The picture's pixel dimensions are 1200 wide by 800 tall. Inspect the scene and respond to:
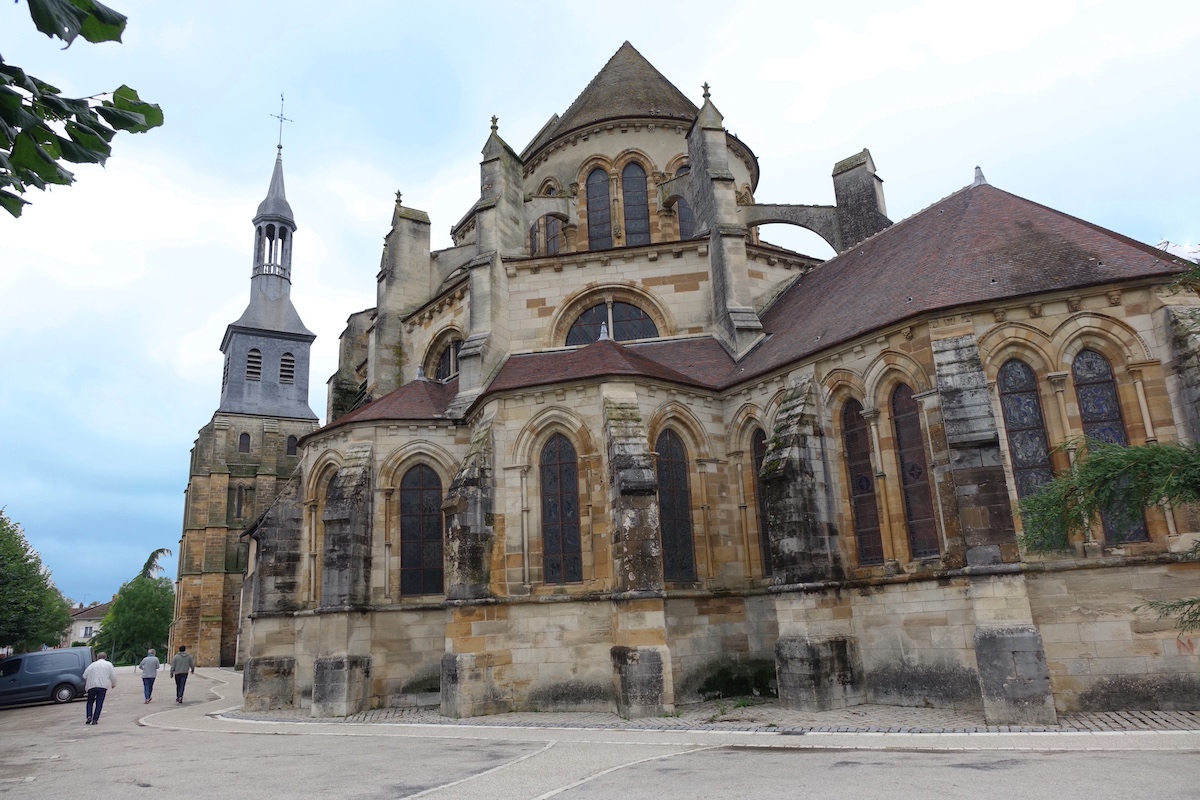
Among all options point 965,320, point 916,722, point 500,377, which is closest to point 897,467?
point 965,320

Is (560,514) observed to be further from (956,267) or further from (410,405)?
(956,267)

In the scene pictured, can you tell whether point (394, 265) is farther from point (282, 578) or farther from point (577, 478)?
point (577, 478)

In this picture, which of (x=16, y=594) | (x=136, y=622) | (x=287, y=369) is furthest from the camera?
(x=136, y=622)

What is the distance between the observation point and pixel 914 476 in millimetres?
14023

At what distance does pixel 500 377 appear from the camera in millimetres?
18344

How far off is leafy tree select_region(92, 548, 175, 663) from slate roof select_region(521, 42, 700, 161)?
5467 cm

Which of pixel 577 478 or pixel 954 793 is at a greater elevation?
pixel 577 478

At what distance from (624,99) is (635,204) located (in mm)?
3772

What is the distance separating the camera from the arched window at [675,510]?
16.1m

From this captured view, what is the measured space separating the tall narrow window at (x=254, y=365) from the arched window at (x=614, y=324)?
33499 millimetres

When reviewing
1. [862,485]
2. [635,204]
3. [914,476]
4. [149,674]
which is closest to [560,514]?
[862,485]

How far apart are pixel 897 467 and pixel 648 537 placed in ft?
14.6

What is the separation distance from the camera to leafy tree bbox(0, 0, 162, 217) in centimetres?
319

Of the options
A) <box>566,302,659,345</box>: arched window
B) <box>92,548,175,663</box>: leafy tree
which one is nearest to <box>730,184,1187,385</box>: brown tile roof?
<box>566,302,659,345</box>: arched window
